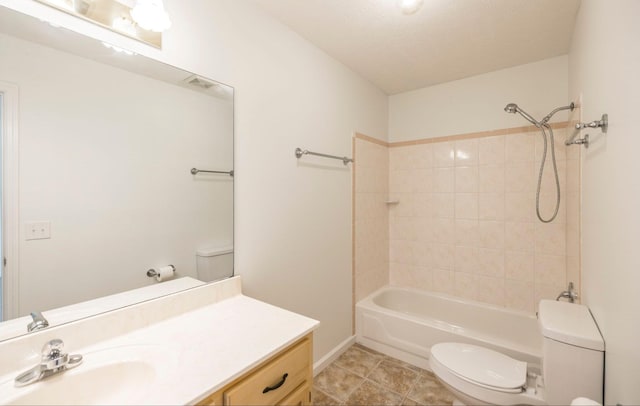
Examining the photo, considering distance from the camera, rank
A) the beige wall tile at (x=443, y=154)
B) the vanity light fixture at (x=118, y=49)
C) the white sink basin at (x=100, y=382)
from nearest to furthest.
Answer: the white sink basin at (x=100, y=382), the vanity light fixture at (x=118, y=49), the beige wall tile at (x=443, y=154)

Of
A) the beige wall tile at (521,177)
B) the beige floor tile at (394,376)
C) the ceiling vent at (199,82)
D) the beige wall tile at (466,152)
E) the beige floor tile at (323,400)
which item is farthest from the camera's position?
the beige wall tile at (466,152)

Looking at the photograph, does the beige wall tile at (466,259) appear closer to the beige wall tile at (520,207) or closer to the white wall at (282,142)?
the beige wall tile at (520,207)

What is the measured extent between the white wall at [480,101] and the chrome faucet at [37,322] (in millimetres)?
2949

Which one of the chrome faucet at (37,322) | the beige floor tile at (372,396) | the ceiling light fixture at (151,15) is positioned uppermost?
the ceiling light fixture at (151,15)

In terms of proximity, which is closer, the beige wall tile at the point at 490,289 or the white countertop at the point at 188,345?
the white countertop at the point at 188,345

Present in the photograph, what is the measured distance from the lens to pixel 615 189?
1003 mm

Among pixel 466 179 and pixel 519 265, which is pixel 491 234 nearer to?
pixel 519 265

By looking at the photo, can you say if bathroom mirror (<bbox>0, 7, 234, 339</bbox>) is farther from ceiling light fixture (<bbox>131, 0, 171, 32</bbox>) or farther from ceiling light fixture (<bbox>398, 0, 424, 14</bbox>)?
ceiling light fixture (<bbox>398, 0, 424, 14</bbox>)

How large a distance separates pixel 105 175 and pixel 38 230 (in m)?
0.27

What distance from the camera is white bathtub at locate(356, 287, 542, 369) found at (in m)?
2.08

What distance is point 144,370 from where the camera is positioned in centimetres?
91

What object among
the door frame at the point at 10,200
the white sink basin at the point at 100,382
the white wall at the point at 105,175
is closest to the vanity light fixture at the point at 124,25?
the white wall at the point at 105,175

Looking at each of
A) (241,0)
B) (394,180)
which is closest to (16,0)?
(241,0)

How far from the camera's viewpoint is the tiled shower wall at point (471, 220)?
2258 millimetres
